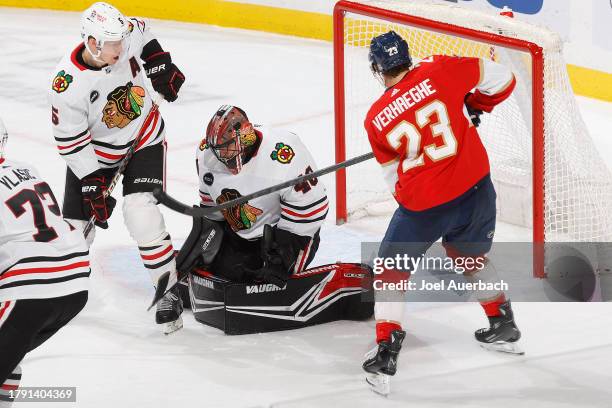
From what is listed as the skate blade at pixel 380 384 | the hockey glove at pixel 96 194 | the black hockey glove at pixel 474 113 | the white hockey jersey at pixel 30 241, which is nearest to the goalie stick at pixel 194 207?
the hockey glove at pixel 96 194

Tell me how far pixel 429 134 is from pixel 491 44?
0.94 meters

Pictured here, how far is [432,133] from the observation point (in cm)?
351

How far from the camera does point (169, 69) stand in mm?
4230

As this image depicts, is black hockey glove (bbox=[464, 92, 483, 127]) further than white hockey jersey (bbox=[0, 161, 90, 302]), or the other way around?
black hockey glove (bbox=[464, 92, 483, 127])

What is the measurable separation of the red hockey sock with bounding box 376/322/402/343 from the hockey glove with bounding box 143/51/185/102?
1.18m

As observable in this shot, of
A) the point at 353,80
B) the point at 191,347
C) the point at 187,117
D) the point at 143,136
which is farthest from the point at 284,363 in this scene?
the point at 187,117

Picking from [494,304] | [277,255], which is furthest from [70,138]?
[494,304]

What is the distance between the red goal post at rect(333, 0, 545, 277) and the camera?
421 cm

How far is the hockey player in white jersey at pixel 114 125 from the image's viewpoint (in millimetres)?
3928

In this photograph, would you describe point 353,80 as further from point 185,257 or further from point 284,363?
point 284,363

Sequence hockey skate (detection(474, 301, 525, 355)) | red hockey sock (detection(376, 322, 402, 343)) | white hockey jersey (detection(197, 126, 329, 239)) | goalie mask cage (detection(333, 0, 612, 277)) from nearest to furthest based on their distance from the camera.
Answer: red hockey sock (detection(376, 322, 402, 343))
hockey skate (detection(474, 301, 525, 355))
white hockey jersey (detection(197, 126, 329, 239))
goalie mask cage (detection(333, 0, 612, 277))

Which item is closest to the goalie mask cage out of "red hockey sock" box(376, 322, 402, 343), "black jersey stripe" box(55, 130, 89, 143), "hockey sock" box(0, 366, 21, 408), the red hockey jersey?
the red hockey jersey

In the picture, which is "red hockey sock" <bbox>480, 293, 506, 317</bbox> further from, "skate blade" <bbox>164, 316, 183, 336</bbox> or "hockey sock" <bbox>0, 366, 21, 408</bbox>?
"hockey sock" <bbox>0, 366, 21, 408</bbox>

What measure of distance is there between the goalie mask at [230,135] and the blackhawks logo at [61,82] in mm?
470
